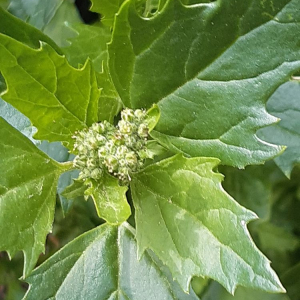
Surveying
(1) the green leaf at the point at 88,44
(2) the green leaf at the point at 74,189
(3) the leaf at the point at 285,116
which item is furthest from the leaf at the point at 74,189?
(3) the leaf at the point at 285,116

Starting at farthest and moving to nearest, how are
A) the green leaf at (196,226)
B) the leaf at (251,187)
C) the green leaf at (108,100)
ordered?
the leaf at (251,187) → the green leaf at (108,100) → the green leaf at (196,226)

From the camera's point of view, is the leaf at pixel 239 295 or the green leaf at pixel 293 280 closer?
the leaf at pixel 239 295

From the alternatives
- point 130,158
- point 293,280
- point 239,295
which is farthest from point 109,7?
point 293,280

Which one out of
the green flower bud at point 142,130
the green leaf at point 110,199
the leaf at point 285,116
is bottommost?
the leaf at point 285,116

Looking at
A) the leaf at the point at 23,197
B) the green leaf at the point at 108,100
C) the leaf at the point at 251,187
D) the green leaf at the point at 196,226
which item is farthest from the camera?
the leaf at the point at 251,187

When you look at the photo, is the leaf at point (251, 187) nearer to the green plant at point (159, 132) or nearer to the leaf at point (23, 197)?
the green plant at point (159, 132)

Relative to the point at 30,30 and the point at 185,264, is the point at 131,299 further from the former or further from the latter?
the point at 30,30

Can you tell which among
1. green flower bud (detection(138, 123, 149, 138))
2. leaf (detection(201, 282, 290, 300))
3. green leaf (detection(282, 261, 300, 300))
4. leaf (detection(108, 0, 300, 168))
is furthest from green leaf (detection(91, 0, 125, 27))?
green leaf (detection(282, 261, 300, 300))
